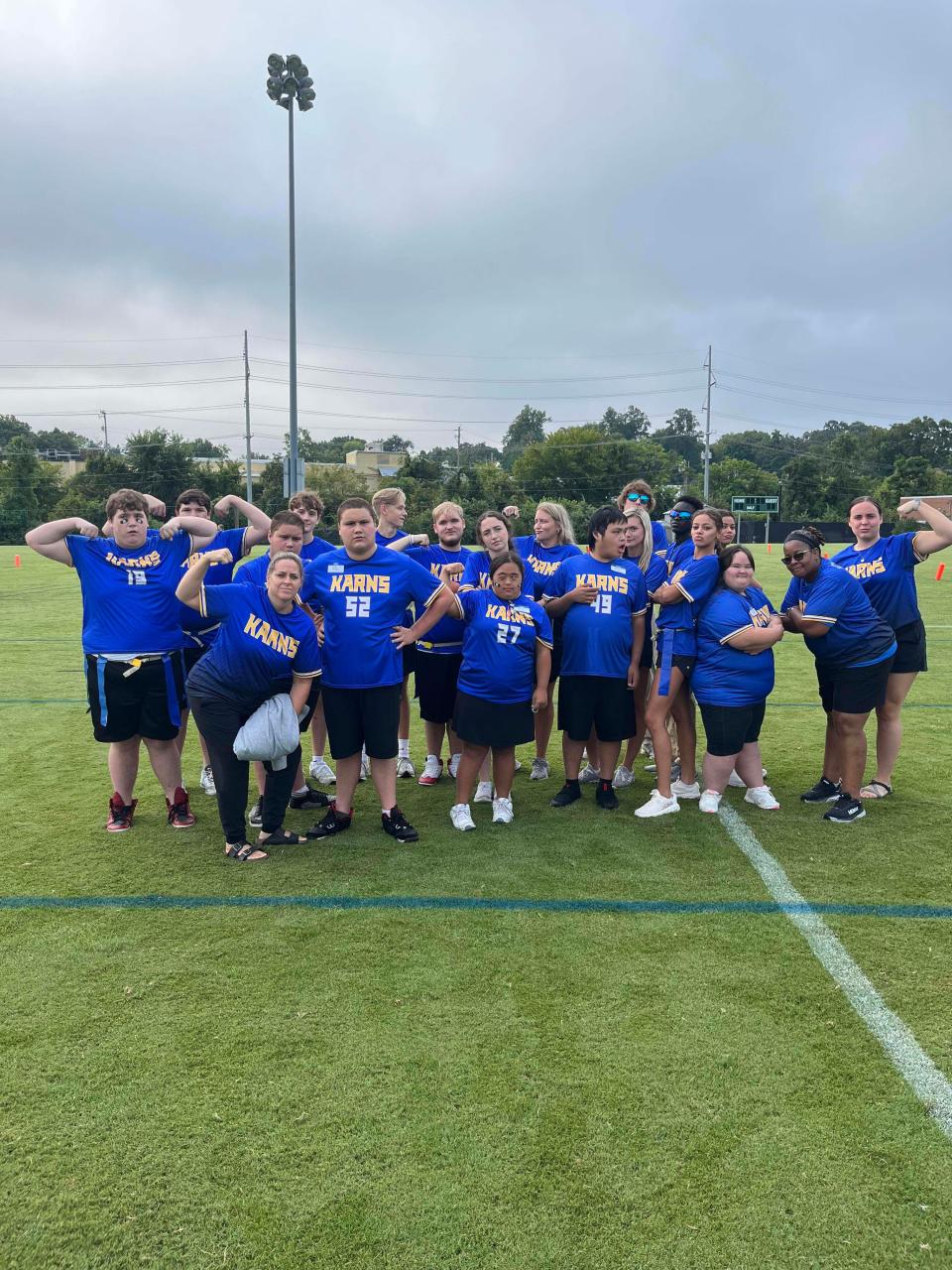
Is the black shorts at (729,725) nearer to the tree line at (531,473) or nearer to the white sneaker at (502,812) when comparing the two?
the white sneaker at (502,812)

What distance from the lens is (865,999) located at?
3.01 m

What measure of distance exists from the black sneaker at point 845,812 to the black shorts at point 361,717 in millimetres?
2641

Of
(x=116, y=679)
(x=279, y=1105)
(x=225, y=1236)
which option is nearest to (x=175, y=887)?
(x=116, y=679)

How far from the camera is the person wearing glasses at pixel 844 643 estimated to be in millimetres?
4766

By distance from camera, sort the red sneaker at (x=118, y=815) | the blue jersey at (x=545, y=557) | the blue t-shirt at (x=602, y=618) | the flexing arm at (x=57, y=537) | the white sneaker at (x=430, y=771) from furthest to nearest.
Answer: the white sneaker at (x=430, y=771), the blue jersey at (x=545, y=557), the blue t-shirt at (x=602, y=618), the red sneaker at (x=118, y=815), the flexing arm at (x=57, y=537)

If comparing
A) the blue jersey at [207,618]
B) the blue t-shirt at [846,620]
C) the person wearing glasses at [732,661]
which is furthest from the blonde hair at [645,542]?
the blue jersey at [207,618]

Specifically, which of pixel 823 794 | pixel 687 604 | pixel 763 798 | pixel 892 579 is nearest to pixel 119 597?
pixel 687 604

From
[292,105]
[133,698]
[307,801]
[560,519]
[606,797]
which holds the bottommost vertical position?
[307,801]

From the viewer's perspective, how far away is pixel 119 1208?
2.11 metres

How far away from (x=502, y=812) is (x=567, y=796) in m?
0.53

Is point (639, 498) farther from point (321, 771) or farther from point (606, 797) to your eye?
point (321, 771)

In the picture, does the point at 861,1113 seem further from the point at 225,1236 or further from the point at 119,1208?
the point at 119,1208

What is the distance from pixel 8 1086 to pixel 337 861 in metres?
1.89

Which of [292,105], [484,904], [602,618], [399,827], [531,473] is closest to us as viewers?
[484,904]
